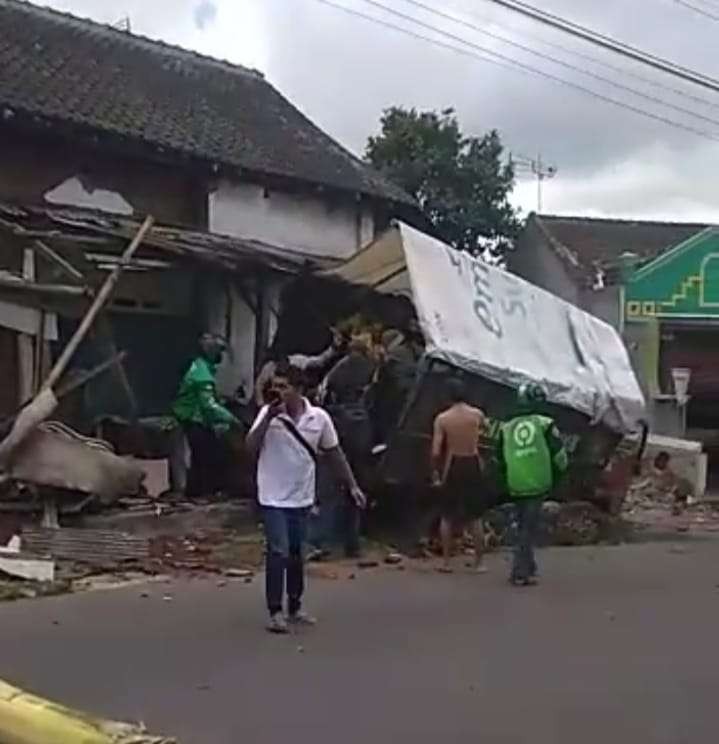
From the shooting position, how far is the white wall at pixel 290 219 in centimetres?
2125

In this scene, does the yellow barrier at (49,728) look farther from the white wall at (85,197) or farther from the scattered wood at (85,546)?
the white wall at (85,197)

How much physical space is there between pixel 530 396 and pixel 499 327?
2.22 metres

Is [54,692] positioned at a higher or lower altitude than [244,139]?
lower

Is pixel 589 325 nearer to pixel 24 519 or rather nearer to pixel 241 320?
pixel 241 320

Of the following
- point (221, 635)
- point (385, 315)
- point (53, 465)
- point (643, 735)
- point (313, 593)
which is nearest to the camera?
point (643, 735)

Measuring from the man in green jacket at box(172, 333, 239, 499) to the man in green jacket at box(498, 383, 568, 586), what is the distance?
3.30 meters

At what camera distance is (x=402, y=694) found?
27.2ft

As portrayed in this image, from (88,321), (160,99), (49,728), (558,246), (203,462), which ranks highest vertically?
(160,99)

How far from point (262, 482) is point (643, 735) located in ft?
11.2

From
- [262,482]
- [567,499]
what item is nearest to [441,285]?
[567,499]

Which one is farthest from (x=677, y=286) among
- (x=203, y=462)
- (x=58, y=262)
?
(x=58, y=262)

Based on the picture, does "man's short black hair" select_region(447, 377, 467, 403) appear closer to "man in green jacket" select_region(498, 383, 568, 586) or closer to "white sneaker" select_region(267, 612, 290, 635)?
"man in green jacket" select_region(498, 383, 568, 586)

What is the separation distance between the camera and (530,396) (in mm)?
14055

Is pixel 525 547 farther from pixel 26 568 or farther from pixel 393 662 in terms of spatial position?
pixel 26 568
